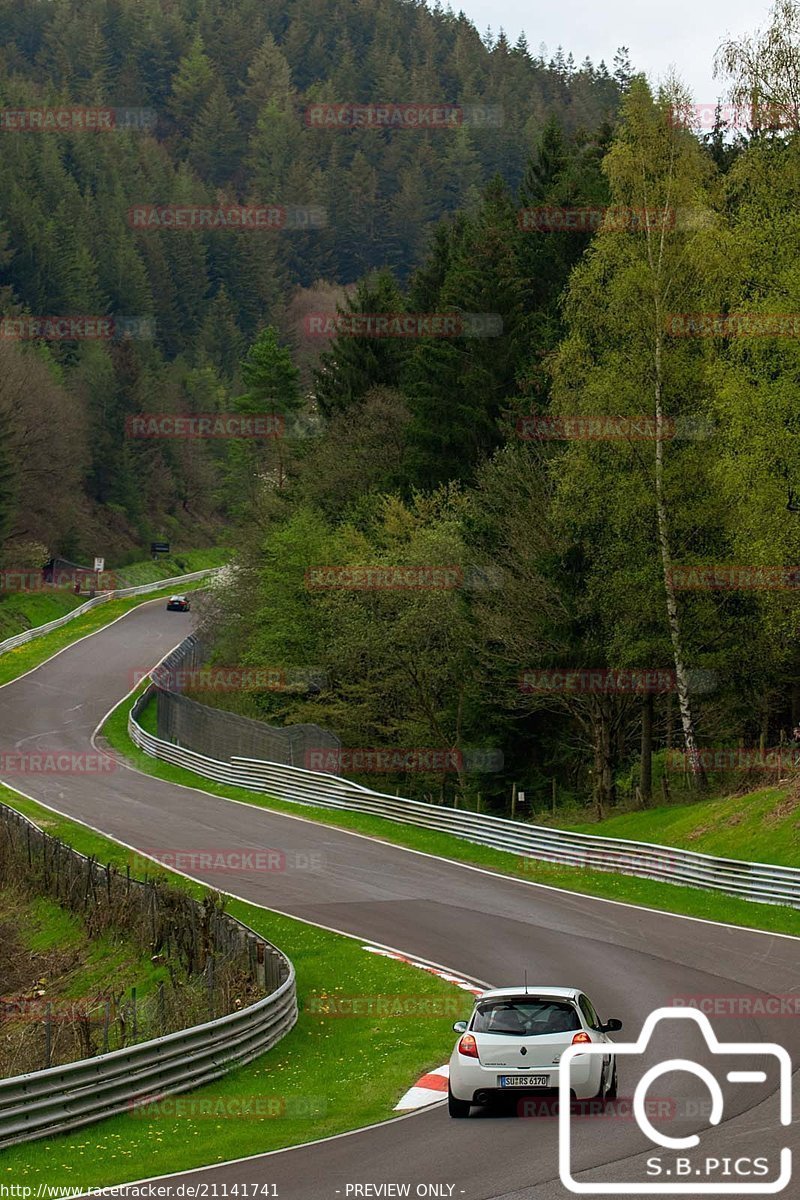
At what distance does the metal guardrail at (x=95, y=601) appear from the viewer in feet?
284

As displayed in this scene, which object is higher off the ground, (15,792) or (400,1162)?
(400,1162)

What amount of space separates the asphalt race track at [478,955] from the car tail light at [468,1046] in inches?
26.6

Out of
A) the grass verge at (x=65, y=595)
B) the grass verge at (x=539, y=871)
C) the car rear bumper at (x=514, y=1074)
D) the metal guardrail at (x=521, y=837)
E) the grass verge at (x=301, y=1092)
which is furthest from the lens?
the grass verge at (x=65, y=595)

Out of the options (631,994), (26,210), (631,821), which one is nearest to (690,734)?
(631,821)

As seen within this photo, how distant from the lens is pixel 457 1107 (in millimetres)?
15531

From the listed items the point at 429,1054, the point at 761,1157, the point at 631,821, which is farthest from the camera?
the point at 631,821

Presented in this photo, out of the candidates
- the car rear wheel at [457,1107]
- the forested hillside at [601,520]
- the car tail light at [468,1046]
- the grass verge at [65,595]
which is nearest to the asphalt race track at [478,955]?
the car rear wheel at [457,1107]

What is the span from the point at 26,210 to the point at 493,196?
312 feet

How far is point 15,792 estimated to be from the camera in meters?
51.9

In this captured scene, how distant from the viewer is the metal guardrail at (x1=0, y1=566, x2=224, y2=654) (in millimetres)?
86688

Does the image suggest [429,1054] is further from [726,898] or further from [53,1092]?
[726,898]

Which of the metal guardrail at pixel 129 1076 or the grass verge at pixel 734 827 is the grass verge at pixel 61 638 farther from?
the metal guardrail at pixel 129 1076

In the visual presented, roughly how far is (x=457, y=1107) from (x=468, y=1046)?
653 millimetres

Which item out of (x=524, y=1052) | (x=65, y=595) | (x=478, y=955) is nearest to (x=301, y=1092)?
(x=524, y=1052)
